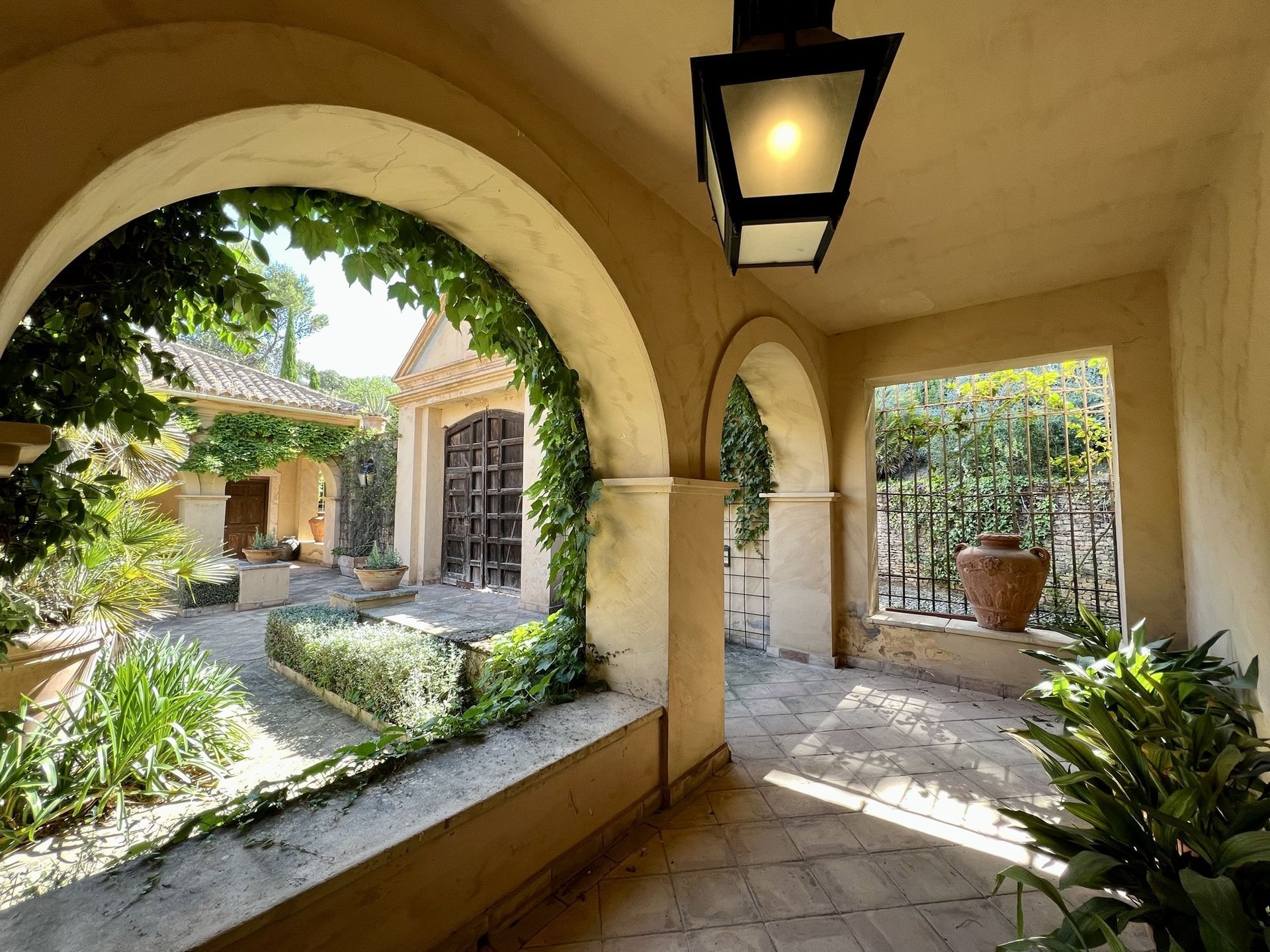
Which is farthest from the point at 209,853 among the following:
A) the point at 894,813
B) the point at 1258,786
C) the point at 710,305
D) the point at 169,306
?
the point at 1258,786

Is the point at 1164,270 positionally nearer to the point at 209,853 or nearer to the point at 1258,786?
the point at 1258,786

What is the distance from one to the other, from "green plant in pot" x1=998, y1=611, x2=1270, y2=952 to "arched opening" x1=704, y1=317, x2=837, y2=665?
89.2 inches

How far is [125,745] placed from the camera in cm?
238

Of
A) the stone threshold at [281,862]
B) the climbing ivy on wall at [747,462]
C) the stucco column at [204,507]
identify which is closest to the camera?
the stone threshold at [281,862]

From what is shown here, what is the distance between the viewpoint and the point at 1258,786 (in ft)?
5.20

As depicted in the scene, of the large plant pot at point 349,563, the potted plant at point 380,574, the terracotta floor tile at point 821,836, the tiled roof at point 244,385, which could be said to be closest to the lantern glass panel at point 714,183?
the terracotta floor tile at point 821,836

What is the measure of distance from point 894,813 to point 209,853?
8.33 ft

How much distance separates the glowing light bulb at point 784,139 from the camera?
0.84 meters

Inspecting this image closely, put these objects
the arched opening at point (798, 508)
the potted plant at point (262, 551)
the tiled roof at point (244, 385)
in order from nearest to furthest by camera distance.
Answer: the arched opening at point (798, 508)
the tiled roof at point (244, 385)
the potted plant at point (262, 551)

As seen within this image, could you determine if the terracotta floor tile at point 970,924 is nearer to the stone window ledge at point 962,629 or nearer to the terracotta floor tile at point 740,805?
the terracotta floor tile at point 740,805

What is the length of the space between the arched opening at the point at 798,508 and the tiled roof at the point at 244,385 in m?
7.30

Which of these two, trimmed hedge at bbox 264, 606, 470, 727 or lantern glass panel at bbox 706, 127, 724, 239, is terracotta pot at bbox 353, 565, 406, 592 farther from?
lantern glass panel at bbox 706, 127, 724, 239

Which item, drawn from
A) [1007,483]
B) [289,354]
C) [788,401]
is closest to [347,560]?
[788,401]

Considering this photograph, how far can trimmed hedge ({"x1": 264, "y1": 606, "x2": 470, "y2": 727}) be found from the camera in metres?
3.34
